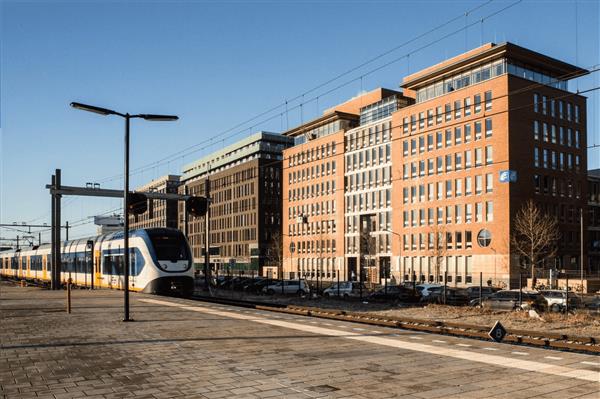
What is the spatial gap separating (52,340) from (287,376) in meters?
7.21

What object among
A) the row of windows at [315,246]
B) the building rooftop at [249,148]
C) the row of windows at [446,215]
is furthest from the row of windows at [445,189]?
the building rooftop at [249,148]

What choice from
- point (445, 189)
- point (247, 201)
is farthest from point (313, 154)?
point (445, 189)

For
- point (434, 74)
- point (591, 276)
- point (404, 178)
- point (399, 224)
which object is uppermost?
point (434, 74)

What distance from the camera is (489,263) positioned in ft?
218

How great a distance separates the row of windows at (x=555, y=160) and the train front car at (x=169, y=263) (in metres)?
47.7

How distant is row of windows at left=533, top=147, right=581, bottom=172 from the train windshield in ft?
156

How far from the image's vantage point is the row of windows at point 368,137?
84.9 m

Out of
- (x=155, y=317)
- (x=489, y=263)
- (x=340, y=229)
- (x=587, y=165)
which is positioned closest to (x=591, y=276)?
(x=489, y=263)

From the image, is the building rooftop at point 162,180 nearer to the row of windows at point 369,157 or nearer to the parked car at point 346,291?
the row of windows at point 369,157

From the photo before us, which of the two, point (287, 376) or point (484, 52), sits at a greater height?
point (484, 52)

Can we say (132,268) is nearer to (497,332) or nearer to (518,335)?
(518,335)

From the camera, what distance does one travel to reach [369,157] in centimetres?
8775

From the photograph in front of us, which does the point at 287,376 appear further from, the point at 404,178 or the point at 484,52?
the point at 404,178

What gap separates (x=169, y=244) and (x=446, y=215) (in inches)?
1829
